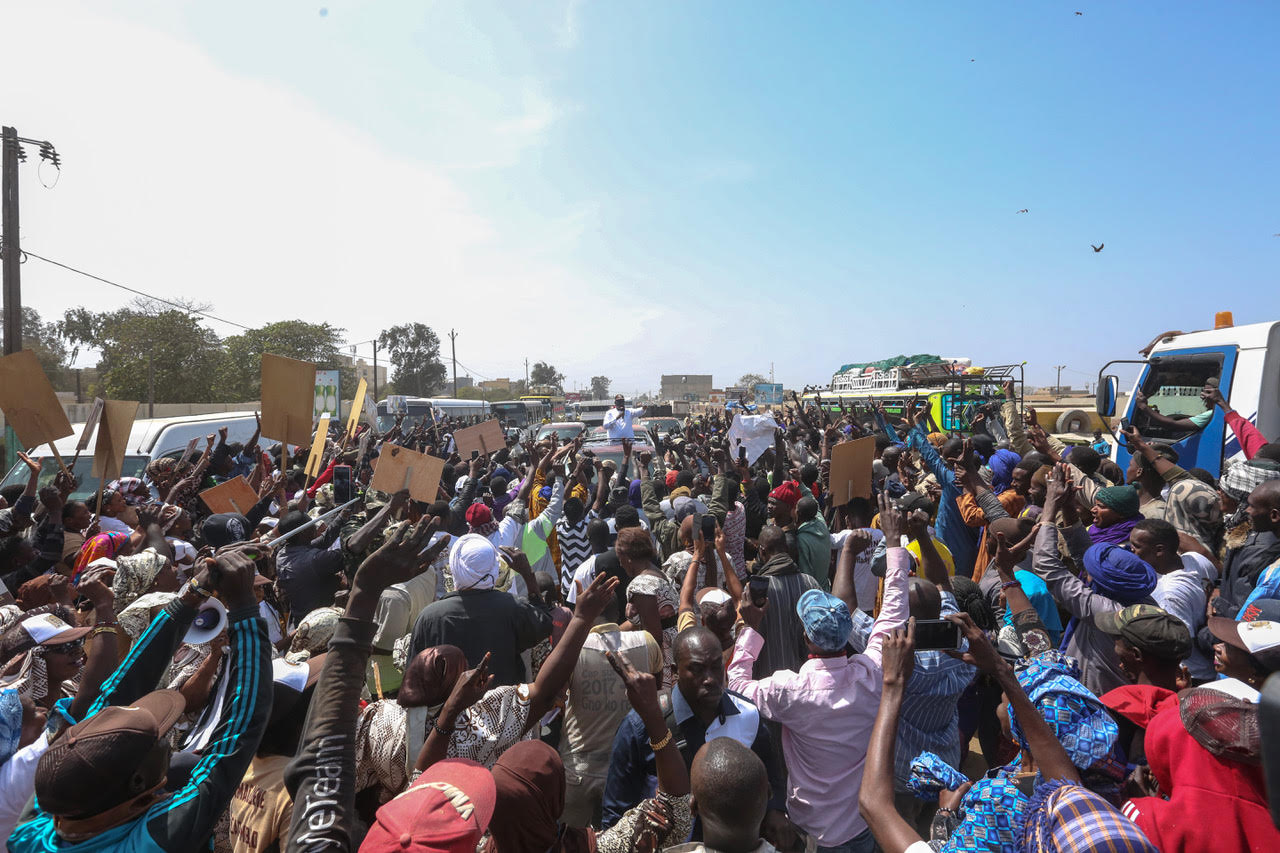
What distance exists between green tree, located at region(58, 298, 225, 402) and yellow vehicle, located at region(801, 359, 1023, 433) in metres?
33.2

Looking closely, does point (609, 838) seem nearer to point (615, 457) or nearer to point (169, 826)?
point (169, 826)

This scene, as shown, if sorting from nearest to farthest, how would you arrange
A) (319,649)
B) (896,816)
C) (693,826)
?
(896,816)
(693,826)
(319,649)

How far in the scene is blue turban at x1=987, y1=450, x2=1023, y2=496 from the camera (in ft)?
20.4

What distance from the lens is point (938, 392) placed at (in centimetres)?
1371

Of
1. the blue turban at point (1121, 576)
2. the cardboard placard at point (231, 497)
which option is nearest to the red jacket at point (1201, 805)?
the blue turban at point (1121, 576)

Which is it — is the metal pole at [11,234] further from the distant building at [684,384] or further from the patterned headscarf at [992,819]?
the distant building at [684,384]

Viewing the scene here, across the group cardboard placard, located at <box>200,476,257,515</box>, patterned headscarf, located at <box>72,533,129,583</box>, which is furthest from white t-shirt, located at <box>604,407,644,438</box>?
patterned headscarf, located at <box>72,533,129,583</box>

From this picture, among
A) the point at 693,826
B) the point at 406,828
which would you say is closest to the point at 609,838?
the point at 693,826

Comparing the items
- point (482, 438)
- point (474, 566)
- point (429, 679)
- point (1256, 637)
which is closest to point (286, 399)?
point (474, 566)

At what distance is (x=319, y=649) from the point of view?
3.08 meters

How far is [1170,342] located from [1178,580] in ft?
18.3

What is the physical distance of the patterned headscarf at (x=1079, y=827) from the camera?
1.37 m

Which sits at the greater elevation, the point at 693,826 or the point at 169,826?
the point at 169,826

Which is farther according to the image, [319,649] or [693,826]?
[319,649]
